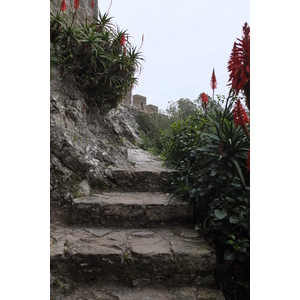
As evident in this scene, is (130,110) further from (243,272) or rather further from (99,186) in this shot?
(243,272)

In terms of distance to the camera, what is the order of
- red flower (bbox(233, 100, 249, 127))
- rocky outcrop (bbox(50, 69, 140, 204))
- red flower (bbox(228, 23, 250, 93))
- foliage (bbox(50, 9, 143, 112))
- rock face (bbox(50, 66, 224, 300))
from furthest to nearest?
1. foliage (bbox(50, 9, 143, 112))
2. rocky outcrop (bbox(50, 69, 140, 204))
3. rock face (bbox(50, 66, 224, 300))
4. red flower (bbox(233, 100, 249, 127))
5. red flower (bbox(228, 23, 250, 93))

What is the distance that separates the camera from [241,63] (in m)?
0.76

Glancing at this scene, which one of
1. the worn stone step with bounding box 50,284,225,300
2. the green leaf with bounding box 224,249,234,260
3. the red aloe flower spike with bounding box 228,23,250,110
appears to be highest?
the red aloe flower spike with bounding box 228,23,250,110

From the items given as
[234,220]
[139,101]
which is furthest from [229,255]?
[139,101]

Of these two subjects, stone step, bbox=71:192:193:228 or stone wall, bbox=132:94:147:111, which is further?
stone wall, bbox=132:94:147:111

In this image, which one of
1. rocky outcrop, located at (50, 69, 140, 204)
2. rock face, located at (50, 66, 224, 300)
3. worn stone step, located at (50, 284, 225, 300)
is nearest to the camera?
worn stone step, located at (50, 284, 225, 300)

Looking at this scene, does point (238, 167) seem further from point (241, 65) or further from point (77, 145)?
point (77, 145)

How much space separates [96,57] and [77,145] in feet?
4.69

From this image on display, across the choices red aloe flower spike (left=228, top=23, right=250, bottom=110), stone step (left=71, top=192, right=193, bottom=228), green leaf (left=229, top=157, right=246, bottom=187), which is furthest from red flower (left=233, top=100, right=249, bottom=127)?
stone step (left=71, top=192, right=193, bottom=228)

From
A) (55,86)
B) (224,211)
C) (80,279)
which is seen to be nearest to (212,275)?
(224,211)

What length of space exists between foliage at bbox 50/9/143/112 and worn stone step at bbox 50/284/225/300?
284 centimetres

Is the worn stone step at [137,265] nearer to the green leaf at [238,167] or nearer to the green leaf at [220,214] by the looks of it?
the green leaf at [220,214]

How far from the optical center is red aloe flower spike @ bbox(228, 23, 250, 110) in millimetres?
732

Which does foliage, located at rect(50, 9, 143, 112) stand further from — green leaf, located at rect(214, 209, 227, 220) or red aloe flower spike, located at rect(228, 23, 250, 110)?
red aloe flower spike, located at rect(228, 23, 250, 110)
